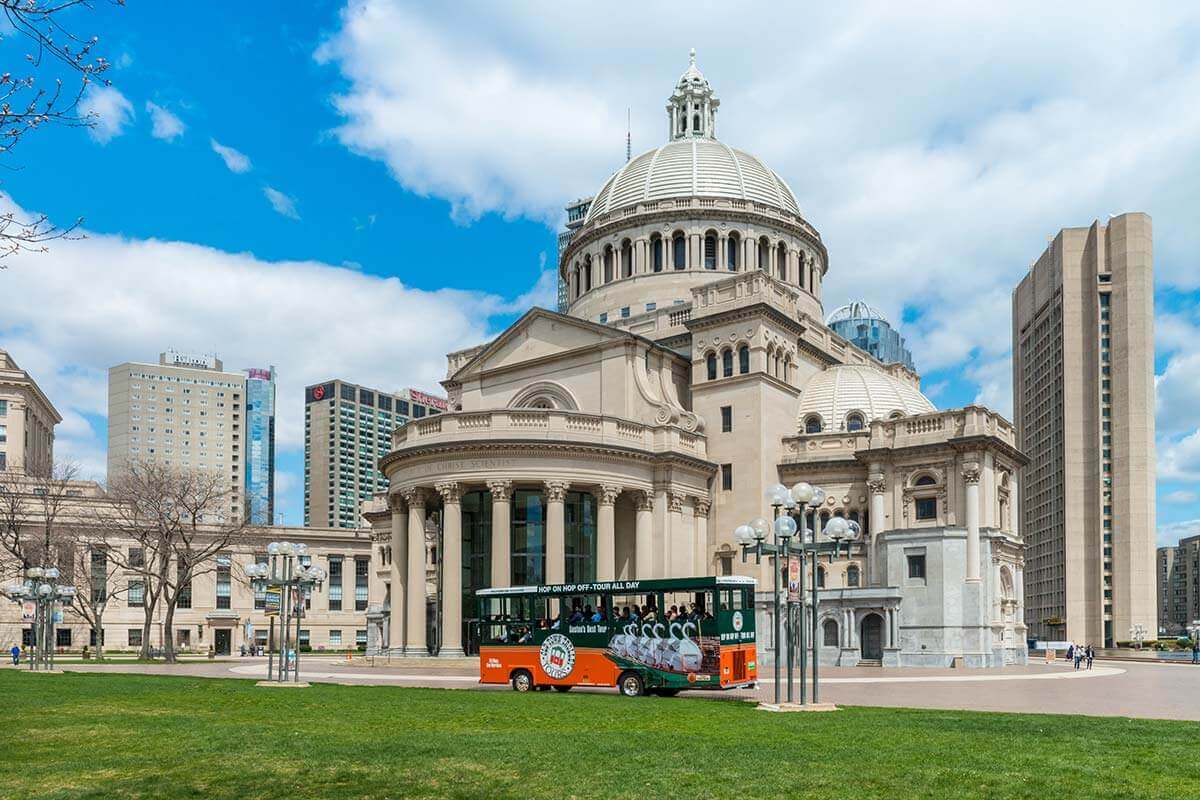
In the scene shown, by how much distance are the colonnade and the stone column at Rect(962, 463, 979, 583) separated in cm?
1494

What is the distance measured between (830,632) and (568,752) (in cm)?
4701

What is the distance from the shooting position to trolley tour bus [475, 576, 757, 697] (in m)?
35.4

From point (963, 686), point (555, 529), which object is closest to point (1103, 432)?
point (555, 529)

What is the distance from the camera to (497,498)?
2361 inches

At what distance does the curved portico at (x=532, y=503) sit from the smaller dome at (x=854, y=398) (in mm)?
8726

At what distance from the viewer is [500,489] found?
60031 mm

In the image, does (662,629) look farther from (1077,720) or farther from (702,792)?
(702,792)

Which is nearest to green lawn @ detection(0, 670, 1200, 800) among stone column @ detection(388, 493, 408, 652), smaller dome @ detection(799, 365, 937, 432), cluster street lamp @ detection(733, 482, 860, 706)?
cluster street lamp @ detection(733, 482, 860, 706)

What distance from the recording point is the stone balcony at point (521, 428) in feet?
199

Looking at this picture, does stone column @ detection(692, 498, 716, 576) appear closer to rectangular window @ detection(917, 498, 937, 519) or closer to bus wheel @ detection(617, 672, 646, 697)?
rectangular window @ detection(917, 498, 937, 519)

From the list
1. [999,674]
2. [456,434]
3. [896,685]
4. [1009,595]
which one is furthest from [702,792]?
[1009,595]

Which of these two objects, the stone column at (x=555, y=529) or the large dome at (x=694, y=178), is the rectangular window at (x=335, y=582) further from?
the stone column at (x=555, y=529)

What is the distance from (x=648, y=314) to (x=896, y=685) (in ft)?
130

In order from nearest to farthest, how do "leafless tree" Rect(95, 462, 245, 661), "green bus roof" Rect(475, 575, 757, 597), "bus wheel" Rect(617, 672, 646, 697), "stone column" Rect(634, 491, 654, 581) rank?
"green bus roof" Rect(475, 575, 757, 597) < "bus wheel" Rect(617, 672, 646, 697) < "stone column" Rect(634, 491, 654, 581) < "leafless tree" Rect(95, 462, 245, 661)
